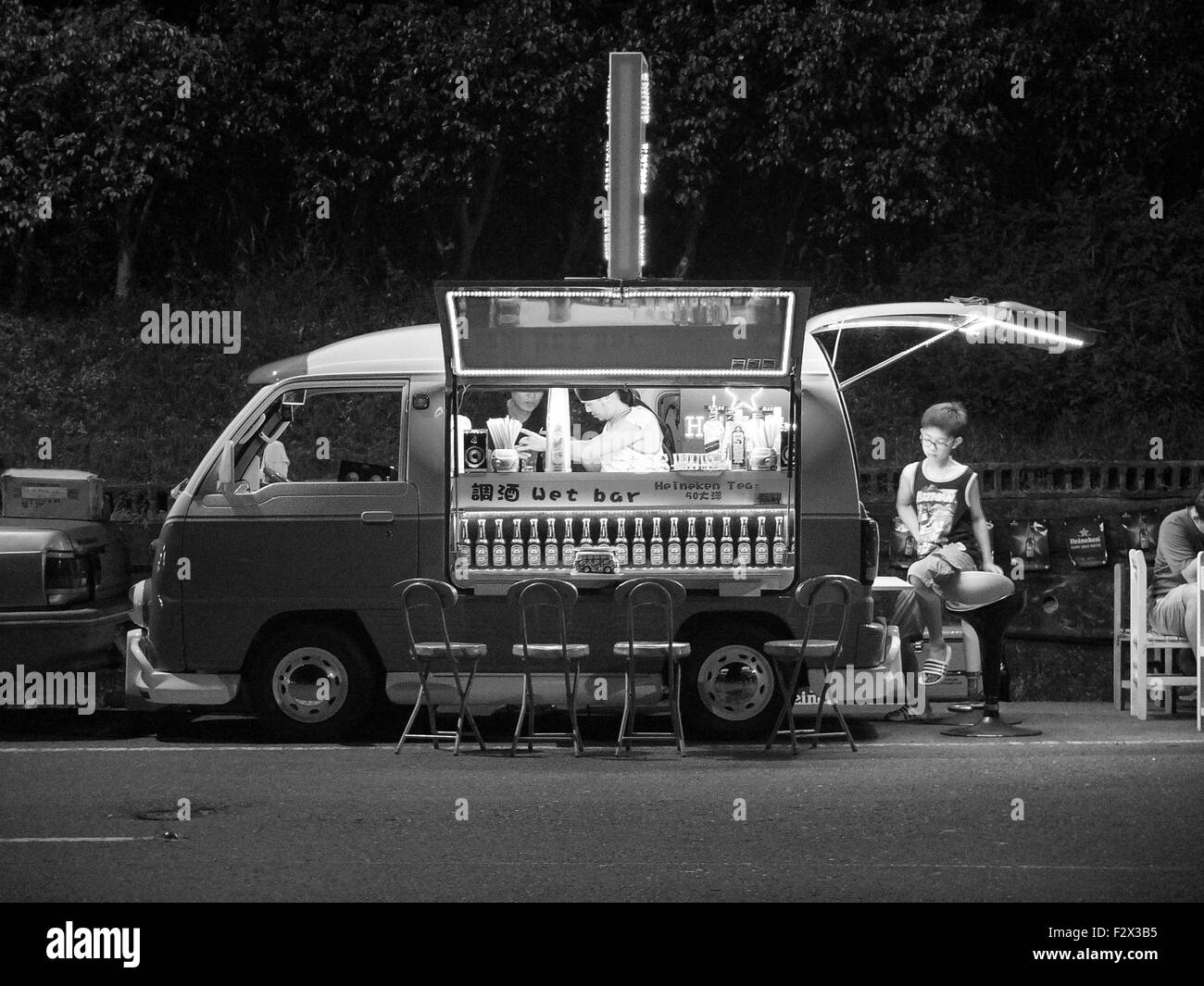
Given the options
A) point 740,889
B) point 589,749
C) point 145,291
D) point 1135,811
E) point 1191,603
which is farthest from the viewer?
point 145,291

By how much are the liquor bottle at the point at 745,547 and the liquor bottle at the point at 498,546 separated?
4.41 feet

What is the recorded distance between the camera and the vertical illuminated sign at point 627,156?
42.1 feet

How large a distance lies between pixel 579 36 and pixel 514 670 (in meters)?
12.5

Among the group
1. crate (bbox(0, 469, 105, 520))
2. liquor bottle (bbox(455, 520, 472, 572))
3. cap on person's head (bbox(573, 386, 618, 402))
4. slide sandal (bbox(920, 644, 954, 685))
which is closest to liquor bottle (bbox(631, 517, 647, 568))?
liquor bottle (bbox(455, 520, 472, 572))

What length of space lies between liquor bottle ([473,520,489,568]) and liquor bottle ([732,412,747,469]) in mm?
1523

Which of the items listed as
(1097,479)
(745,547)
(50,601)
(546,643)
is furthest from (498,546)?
(1097,479)

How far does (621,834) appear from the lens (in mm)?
8047

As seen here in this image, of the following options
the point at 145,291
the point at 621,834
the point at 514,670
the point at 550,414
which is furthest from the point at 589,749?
the point at 145,291

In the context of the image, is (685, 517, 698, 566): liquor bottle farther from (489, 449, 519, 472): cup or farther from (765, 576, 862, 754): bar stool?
(489, 449, 519, 472): cup

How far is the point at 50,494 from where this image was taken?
1173 cm

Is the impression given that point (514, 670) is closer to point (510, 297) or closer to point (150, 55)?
point (510, 297)

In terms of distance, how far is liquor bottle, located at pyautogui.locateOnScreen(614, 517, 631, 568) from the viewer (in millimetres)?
10922

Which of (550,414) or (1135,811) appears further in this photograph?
(550,414)

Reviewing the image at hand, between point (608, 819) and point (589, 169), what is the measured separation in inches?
621
